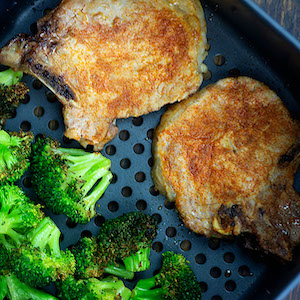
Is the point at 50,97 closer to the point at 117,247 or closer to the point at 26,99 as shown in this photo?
the point at 26,99

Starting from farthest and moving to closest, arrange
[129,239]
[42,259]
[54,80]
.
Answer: [129,239], [54,80], [42,259]

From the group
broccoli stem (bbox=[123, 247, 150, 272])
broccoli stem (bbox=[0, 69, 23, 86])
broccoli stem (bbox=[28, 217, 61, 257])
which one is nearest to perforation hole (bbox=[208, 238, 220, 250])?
broccoli stem (bbox=[123, 247, 150, 272])

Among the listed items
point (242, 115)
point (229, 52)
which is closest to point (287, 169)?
point (242, 115)

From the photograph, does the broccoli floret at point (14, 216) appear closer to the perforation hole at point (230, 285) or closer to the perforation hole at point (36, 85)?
the perforation hole at point (36, 85)

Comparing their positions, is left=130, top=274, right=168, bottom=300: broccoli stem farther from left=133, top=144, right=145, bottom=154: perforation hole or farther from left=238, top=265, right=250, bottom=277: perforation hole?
left=133, top=144, right=145, bottom=154: perforation hole

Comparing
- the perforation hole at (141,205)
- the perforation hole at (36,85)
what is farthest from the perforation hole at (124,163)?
the perforation hole at (36,85)

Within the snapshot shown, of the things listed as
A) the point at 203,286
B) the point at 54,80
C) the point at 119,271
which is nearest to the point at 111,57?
the point at 54,80
